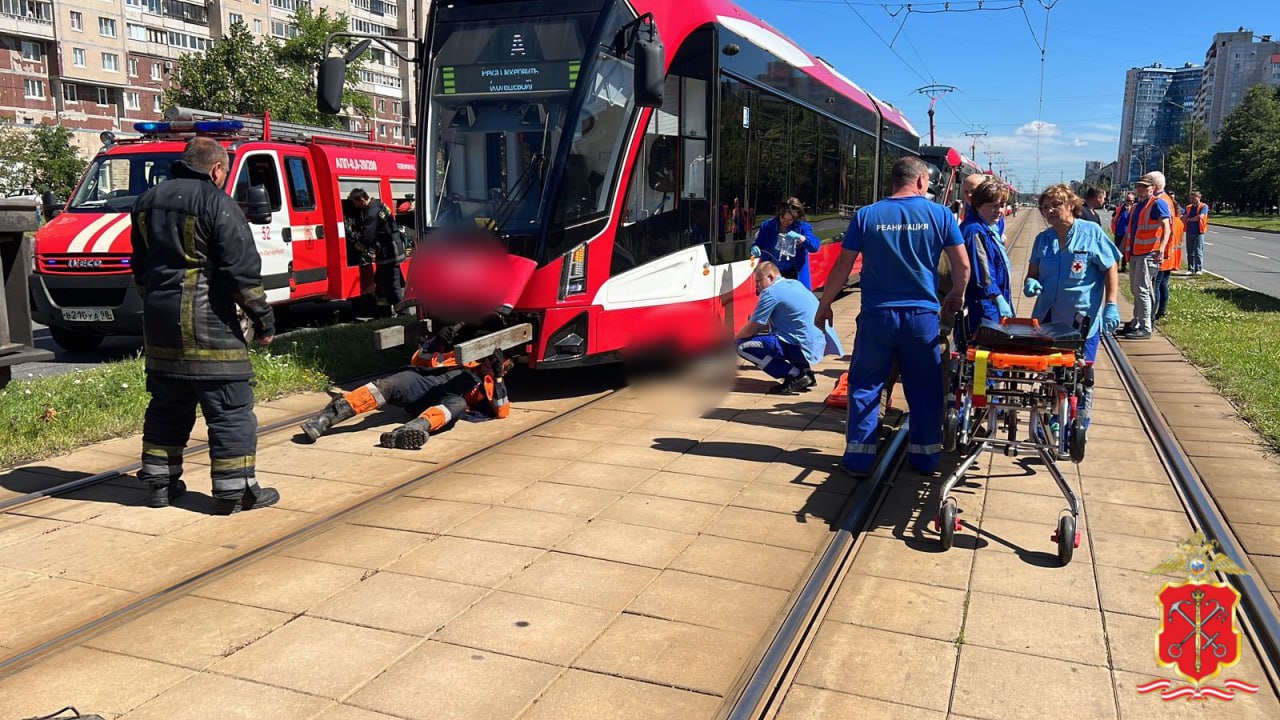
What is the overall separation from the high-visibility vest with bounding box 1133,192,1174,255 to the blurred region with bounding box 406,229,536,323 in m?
8.36

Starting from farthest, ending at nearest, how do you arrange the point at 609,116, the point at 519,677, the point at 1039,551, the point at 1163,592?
the point at 609,116
the point at 1039,551
the point at 1163,592
the point at 519,677

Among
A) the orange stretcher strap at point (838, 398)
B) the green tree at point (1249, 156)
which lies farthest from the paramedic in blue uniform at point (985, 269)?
the green tree at point (1249, 156)

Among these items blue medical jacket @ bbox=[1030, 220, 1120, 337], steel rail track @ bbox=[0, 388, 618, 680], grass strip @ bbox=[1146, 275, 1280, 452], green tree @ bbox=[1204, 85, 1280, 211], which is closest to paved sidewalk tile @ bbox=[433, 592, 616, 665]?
steel rail track @ bbox=[0, 388, 618, 680]

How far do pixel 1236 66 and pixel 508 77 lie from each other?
205198mm

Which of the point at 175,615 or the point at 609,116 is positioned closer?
the point at 175,615

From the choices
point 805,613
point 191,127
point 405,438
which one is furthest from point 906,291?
point 191,127

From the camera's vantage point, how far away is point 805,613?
415 centimetres

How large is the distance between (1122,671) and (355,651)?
2914 mm

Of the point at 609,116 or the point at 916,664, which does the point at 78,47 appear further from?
the point at 916,664

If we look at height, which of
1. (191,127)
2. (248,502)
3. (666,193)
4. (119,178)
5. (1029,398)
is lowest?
(248,502)

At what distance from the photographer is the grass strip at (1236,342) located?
26.8ft

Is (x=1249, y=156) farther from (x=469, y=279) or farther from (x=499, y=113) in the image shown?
(x=469, y=279)

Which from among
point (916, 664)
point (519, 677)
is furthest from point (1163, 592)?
point (519, 677)

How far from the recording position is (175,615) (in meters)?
4.12
